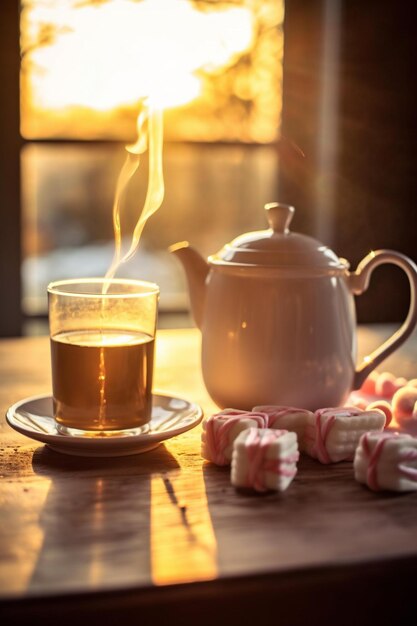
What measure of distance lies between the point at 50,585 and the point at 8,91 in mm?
2080

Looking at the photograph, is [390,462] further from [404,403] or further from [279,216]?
[279,216]

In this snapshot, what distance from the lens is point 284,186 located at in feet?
9.08

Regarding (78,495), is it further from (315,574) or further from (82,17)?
(82,17)

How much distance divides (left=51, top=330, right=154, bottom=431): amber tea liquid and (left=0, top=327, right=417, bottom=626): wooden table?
0.05 metres

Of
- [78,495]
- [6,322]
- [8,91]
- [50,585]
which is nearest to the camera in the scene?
[50,585]

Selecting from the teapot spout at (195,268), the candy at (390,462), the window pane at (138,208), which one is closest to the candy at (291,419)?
the candy at (390,462)

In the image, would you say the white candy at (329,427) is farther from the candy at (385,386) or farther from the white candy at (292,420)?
the candy at (385,386)

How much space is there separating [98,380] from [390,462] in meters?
0.34

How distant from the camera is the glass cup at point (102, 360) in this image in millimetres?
928

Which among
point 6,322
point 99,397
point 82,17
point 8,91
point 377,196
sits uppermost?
point 82,17

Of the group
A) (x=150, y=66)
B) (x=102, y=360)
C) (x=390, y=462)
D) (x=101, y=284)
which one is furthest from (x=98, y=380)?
(x=150, y=66)

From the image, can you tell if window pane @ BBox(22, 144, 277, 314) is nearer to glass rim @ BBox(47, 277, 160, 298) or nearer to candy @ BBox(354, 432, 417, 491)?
glass rim @ BBox(47, 277, 160, 298)

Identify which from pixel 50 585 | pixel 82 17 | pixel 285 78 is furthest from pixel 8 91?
pixel 50 585

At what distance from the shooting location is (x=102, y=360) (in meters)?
0.93
